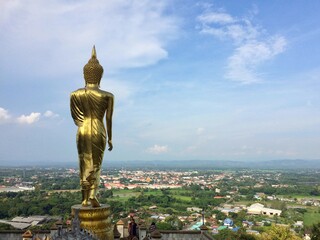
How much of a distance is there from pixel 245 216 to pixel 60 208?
2401cm

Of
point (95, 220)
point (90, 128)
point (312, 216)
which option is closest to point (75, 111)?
point (90, 128)

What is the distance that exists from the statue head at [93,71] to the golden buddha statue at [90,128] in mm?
22

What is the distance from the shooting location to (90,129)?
667cm

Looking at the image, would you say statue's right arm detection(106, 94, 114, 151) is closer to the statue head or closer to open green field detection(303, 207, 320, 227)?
the statue head

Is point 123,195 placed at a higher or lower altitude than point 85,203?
lower

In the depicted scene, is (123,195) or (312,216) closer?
(312,216)

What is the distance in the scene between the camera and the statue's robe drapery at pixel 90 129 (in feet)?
21.8

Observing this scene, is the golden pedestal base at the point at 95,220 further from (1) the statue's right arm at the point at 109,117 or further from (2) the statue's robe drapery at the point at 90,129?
(1) the statue's right arm at the point at 109,117

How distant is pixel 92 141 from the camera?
6652 mm

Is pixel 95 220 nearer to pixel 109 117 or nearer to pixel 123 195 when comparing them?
pixel 109 117

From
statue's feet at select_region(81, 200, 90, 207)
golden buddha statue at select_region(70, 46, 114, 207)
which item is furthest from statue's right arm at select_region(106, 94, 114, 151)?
statue's feet at select_region(81, 200, 90, 207)

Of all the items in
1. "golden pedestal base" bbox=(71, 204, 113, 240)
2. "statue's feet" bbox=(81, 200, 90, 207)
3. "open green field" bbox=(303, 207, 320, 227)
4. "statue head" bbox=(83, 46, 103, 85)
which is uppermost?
"statue head" bbox=(83, 46, 103, 85)

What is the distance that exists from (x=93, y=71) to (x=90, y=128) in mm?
1112

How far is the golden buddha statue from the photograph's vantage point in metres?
6.64
